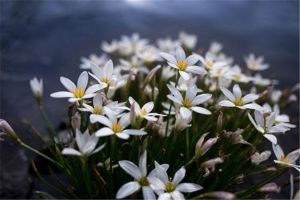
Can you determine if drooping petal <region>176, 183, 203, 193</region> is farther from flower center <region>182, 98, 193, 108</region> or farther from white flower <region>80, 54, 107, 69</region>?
white flower <region>80, 54, 107, 69</region>

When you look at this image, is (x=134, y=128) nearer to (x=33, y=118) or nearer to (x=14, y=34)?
(x=33, y=118)

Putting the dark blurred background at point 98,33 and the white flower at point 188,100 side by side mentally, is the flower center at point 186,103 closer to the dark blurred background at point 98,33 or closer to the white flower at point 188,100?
the white flower at point 188,100

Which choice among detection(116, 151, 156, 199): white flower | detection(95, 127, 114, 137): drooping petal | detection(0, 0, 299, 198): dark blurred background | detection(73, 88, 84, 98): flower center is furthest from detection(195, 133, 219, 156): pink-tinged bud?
detection(0, 0, 299, 198): dark blurred background

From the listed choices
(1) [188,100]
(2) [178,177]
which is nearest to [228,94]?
(1) [188,100]

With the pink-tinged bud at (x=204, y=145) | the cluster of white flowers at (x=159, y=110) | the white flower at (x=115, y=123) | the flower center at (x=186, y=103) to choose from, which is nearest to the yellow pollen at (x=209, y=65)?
the cluster of white flowers at (x=159, y=110)

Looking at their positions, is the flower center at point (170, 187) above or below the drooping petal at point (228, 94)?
below

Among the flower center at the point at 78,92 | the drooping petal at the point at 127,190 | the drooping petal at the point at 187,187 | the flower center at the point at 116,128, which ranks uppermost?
the flower center at the point at 78,92

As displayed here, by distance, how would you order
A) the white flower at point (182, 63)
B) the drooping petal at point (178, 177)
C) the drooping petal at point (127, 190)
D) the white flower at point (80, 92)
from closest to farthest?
the drooping petal at point (127, 190), the drooping petal at point (178, 177), the white flower at point (80, 92), the white flower at point (182, 63)

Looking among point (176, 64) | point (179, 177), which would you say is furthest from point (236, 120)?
point (179, 177)
